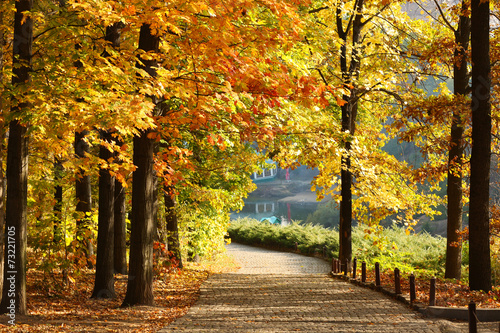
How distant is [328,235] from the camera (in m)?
29.6

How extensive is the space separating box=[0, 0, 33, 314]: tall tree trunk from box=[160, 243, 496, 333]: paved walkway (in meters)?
2.77

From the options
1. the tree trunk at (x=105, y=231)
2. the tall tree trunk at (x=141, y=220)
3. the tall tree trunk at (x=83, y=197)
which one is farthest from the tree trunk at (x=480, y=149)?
the tall tree trunk at (x=83, y=197)

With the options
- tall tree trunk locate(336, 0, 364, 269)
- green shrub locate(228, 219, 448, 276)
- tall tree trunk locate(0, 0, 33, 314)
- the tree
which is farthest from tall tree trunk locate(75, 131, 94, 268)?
green shrub locate(228, 219, 448, 276)

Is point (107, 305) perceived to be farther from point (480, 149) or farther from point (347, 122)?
point (347, 122)

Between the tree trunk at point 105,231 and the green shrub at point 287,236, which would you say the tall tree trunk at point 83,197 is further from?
the green shrub at point 287,236

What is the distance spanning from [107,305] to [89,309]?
1.82 ft

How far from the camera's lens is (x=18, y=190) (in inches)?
324

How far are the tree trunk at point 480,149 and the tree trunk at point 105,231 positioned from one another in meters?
7.71

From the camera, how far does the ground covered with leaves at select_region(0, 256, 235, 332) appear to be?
8.01 meters

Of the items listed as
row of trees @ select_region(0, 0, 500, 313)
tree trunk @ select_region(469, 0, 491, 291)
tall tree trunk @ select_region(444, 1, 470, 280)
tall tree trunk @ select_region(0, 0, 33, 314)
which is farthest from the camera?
tall tree trunk @ select_region(444, 1, 470, 280)

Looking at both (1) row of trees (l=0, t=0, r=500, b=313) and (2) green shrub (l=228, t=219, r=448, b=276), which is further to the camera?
(2) green shrub (l=228, t=219, r=448, b=276)

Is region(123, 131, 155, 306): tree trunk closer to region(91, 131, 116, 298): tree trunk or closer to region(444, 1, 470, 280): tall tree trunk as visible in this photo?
region(91, 131, 116, 298): tree trunk

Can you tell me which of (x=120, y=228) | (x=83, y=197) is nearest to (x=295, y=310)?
(x=120, y=228)

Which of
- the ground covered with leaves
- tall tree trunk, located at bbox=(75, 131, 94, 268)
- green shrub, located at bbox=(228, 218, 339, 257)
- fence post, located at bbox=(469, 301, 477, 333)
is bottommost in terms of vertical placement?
green shrub, located at bbox=(228, 218, 339, 257)
